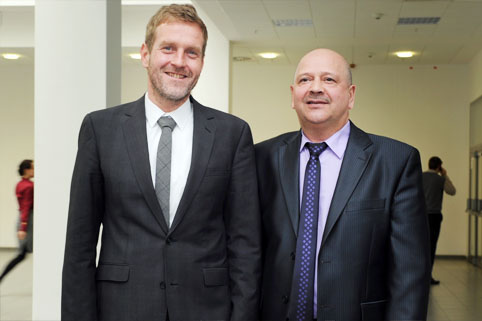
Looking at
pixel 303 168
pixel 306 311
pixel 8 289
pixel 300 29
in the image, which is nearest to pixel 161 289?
pixel 306 311

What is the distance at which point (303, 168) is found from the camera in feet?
8.67

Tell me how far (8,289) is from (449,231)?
9232 mm

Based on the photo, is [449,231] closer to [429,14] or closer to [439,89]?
[439,89]

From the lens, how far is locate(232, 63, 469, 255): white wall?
45.1 ft

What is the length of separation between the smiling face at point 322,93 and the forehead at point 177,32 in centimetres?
51

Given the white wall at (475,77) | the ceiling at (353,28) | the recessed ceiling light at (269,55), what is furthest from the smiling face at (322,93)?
the white wall at (475,77)

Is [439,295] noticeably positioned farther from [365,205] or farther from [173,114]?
[173,114]

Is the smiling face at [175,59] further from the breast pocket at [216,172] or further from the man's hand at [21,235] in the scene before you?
the man's hand at [21,235]

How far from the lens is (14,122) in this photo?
8320mm

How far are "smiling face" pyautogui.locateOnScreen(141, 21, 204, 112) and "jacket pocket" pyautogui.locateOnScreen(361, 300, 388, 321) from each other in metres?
1.09

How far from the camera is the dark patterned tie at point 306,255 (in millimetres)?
2488

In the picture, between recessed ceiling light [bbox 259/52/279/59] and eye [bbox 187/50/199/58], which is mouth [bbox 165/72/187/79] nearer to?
eye [bbox 187/50/199/58]

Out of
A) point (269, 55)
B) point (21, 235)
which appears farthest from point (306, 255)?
point (269, 55)

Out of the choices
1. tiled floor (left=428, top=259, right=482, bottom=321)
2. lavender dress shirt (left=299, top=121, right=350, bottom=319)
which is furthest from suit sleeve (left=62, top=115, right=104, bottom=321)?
tiled floor (left=428, top=259, right=482, bottom=321)
